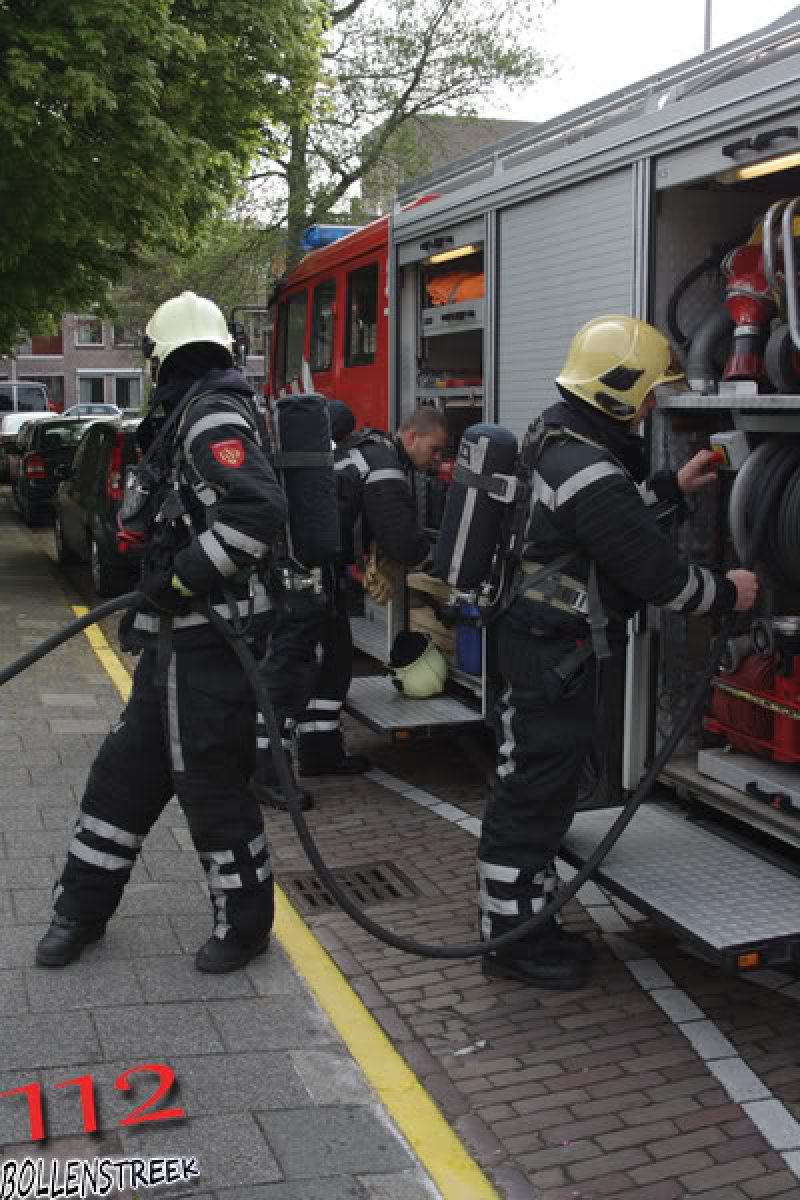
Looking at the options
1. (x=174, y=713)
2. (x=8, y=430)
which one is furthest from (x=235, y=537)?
(x=8, y=430)

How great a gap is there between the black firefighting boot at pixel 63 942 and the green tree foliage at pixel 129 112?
852 cm

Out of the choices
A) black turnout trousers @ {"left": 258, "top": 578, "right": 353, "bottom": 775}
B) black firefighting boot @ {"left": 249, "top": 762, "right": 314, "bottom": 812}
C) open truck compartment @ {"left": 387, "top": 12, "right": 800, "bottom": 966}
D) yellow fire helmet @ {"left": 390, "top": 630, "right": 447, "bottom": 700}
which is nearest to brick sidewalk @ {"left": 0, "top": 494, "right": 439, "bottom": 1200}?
black firefighting boot @ {"left": 249, "top": 762, "right": 314, "bottom": 812}

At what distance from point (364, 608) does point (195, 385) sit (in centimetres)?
398

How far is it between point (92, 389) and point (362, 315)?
2303 inches

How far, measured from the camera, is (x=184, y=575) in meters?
3.81

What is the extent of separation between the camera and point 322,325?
28.6 feet

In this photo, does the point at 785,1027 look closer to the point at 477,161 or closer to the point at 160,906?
the point at 160,906

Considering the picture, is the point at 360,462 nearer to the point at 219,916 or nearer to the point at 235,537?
the point at 235,537

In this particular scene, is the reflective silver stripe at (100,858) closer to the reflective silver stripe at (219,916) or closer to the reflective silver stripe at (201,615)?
the reflective silver stripe at (219,916)

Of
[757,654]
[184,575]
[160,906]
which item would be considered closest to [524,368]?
[757,654]

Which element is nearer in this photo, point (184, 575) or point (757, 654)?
point (184, 575)

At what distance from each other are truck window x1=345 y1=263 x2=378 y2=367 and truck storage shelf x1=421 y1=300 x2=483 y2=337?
0.77m

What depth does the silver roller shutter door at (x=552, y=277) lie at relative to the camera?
4.70m

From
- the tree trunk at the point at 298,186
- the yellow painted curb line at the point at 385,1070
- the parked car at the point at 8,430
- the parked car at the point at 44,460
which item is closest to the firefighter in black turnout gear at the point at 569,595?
the yellow painted curb line at the point at 385,1070
